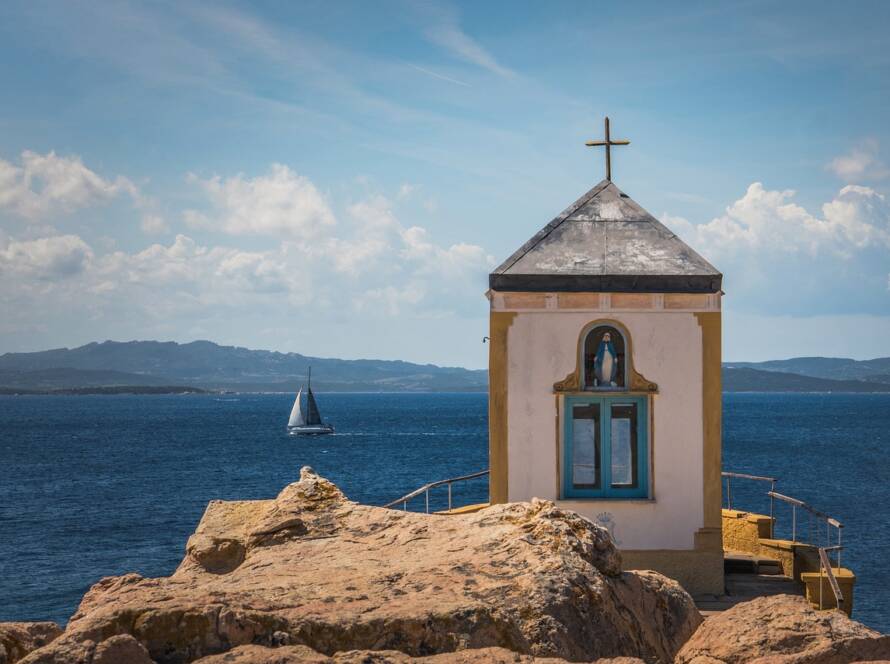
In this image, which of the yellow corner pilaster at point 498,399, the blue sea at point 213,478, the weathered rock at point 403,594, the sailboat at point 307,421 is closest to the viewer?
the weathered rock at point 403,594

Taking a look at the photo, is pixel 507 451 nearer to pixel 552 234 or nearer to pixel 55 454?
pixel 552 234

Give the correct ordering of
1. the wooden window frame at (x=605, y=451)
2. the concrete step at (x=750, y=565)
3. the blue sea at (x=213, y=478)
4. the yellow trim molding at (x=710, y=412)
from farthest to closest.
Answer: the blue sea at (x=213, y=478) < the concrete step at (x=750, y=565) < the wooden window frame at (x=605, y=451) < the yellow trim molding at (x=710, y=412)

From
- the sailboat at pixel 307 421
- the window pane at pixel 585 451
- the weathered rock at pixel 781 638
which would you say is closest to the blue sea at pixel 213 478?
the sailboat at pixel 307 421

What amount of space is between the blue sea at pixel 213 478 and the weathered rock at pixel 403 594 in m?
30.4

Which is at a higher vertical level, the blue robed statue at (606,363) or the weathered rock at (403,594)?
the blue robed statue at (606,363)

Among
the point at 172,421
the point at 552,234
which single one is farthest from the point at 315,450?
the point at 552,234

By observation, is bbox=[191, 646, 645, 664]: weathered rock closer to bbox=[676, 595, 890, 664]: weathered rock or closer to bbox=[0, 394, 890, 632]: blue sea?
bbox=[676, 595, 890, 664]: weathered rock

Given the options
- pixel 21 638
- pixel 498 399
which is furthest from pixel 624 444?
pixel 21 638

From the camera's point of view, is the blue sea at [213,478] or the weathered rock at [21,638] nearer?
the weathered rock at [21,638]

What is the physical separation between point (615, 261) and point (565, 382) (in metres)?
1.75

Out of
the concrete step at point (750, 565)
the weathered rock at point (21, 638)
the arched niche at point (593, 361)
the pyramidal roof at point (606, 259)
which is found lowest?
the concrete step at point (750, 565)

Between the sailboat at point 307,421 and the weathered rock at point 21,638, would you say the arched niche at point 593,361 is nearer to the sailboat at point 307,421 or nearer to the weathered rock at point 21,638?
the weathered rock at point 21,638

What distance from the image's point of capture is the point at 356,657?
540 cm

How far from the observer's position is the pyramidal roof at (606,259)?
45.8 ft
